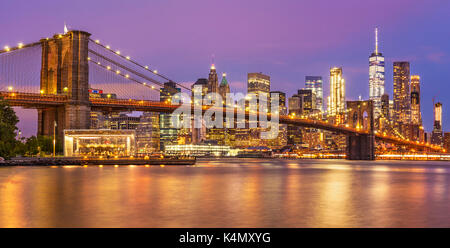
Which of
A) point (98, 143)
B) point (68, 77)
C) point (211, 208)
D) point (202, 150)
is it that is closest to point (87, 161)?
point (98, 143)

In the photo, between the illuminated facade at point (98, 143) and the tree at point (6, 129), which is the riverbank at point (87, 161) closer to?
the tree at point (6, 129)

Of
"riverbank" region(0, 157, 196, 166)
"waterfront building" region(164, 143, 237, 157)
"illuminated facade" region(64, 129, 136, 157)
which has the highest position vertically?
"illuminated facade" region(64, 129, 136, 157)

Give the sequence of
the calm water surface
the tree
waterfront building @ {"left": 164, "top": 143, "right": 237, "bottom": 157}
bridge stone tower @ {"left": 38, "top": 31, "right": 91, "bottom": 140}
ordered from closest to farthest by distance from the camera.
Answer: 1. the calm water surface
2. the tree
3. bridge stone tower @ {"left": 38, "top": 31, "right": 91, "bottom": 140}
4. waterfront building @ {"left": 164, "top": 143, "right": 237, "bottom": 157}

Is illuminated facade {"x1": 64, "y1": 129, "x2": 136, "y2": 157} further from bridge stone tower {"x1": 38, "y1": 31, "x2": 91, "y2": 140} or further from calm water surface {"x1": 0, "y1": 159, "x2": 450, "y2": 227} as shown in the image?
calm water surface {"x1": 0, "y1": 159, "x2": 450, "y2": 227}

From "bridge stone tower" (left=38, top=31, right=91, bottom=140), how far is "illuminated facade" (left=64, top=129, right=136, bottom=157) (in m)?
1.50

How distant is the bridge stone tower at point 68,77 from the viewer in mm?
61406

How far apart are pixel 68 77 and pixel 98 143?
946 centimetres

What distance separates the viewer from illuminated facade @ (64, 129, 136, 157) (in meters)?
61.1

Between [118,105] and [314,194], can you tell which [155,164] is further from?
[314,194]

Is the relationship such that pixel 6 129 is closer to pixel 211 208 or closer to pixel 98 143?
pixel 98 143

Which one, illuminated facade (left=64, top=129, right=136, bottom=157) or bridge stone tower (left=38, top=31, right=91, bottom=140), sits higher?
bridge stone tower (left=38, top=31, right=91, bottom=140)

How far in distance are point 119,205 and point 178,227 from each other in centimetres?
540

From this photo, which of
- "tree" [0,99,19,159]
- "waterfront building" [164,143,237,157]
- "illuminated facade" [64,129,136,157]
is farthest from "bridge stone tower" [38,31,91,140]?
"waterfront building" [164,143,237,157]
